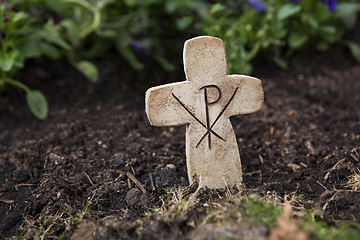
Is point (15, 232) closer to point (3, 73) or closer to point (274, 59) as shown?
point (3, 73)

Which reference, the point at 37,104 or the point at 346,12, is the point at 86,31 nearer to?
the point at 37,104

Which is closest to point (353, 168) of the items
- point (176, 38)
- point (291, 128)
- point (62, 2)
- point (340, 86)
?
point (291, 128)

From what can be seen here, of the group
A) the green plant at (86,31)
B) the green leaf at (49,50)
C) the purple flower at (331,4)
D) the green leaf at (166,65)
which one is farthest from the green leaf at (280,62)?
the green leaf at (49,50)

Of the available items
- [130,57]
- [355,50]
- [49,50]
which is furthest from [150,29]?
[355,50]

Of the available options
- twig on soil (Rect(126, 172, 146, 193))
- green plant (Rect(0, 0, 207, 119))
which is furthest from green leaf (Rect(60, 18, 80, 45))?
twig on soil (Rect(126, 172, 146, 193))

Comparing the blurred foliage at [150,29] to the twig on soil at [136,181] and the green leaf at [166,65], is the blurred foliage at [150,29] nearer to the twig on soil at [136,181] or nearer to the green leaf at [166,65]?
the green leaf at [166,65]

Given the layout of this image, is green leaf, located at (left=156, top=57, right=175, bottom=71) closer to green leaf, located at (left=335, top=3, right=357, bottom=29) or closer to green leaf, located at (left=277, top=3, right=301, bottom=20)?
green leaf, located at (left=277, top=3, right=301, bottom=20)
